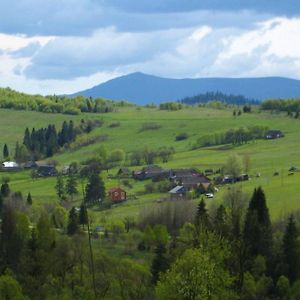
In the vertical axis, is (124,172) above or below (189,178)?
above

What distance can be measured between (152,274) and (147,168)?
97.8 m

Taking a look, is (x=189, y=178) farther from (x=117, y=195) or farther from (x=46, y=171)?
(x=46, y=171)

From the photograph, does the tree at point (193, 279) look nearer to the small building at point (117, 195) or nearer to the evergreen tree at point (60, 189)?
the small building at point (117, 195)

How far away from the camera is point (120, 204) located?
143 meters

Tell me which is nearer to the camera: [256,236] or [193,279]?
[193,279]

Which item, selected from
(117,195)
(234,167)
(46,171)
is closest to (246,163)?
(234,167)

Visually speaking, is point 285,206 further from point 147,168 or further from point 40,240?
point 147,168

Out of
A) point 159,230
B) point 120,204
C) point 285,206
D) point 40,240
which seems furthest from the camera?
point 120,204

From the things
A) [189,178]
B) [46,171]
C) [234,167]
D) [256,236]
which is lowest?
[189,178]

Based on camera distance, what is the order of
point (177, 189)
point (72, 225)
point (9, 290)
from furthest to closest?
A: point (177, 189) → point (72, 225) → point (9, 290)

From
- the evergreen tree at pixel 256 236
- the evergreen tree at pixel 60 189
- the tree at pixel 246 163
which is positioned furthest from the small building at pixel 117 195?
the evergreen tree at pixel 256 236

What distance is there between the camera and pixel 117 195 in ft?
486

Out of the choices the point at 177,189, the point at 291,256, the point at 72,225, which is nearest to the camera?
the point at 291,256

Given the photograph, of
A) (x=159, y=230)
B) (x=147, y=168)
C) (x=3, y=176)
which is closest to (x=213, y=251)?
(x=159, y=230)
